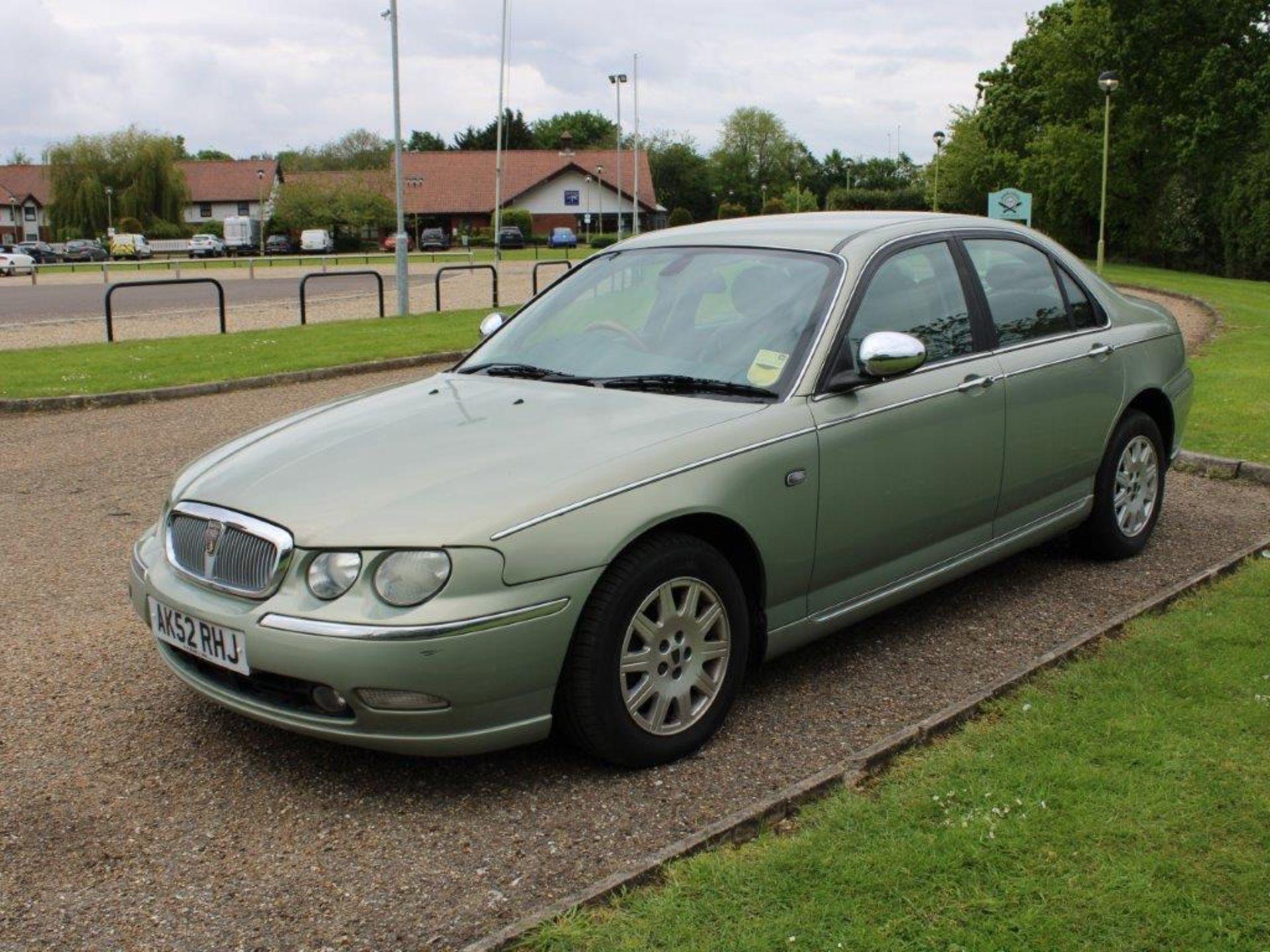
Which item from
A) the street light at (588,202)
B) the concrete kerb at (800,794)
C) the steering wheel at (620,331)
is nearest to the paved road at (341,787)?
the concrete kerb at (800,794)

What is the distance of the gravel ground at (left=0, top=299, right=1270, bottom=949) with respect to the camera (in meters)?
3.17

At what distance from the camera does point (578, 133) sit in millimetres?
143250

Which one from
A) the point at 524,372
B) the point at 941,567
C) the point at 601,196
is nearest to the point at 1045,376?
the point at 941,567

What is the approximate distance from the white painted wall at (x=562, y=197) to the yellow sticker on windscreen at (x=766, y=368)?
89.8 metres

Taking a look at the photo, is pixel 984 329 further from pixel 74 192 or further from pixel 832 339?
pixel 74 192

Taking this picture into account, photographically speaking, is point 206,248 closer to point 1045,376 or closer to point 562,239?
point 562,239

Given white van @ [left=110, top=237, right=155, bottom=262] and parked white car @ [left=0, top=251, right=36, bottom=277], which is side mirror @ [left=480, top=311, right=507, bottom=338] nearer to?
parked white car @ [left=0, top=251, right=36, bottom=277]

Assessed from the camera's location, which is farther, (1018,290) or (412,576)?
(1018,290)

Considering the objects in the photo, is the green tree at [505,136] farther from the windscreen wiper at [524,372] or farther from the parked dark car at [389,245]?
the windscreen wiper at [524,372]

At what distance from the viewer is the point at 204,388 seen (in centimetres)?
1241

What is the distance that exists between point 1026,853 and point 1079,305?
3.29m

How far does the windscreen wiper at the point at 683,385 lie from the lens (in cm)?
437

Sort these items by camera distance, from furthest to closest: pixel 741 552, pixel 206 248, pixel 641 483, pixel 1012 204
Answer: pixel 206 248, pixel 1012 204, pixel 741 552, pixel 641 483

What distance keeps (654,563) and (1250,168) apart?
44024mm
